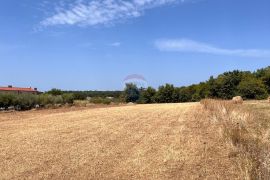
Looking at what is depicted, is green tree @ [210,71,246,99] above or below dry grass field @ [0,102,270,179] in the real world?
above

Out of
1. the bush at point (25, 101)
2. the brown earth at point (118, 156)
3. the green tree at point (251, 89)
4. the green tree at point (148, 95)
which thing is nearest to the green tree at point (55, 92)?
the green tree at point (148, 95)

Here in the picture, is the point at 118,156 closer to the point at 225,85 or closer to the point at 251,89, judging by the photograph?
the point at 251,89

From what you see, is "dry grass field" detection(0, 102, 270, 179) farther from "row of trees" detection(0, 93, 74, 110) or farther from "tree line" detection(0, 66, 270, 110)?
"tree line" detection(0, 66, 270, 110)

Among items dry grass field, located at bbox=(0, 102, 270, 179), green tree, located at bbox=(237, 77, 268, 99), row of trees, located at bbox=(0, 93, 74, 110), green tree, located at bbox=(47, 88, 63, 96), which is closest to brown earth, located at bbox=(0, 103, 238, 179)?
dry grass field, located at bbox=(0, 102, 270, 179)

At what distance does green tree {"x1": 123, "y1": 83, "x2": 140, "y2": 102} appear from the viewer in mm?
106750

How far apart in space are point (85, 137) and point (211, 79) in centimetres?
8698

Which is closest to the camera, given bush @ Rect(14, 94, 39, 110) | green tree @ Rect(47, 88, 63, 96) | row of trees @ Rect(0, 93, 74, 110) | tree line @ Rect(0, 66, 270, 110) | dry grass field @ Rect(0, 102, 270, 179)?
dry grass field @ Rect(0, 102, 270, 179)

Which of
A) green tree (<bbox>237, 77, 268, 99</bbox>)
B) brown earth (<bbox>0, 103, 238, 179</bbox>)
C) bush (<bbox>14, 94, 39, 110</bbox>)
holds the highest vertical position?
green tree (<bbox>237, 77, 268, 99</bbox>)

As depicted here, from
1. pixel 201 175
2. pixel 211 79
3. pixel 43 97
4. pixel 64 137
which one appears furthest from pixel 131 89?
pixel 201 175

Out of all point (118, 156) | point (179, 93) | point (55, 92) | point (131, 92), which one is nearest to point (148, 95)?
point (131, 92)

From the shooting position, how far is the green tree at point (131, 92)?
350 ft

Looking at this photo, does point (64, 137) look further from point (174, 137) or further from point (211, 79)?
point (211, 79)

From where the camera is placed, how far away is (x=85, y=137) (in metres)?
16.1

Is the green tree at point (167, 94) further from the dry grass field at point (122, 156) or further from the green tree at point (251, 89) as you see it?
the dry grass field at point (122, 156)
